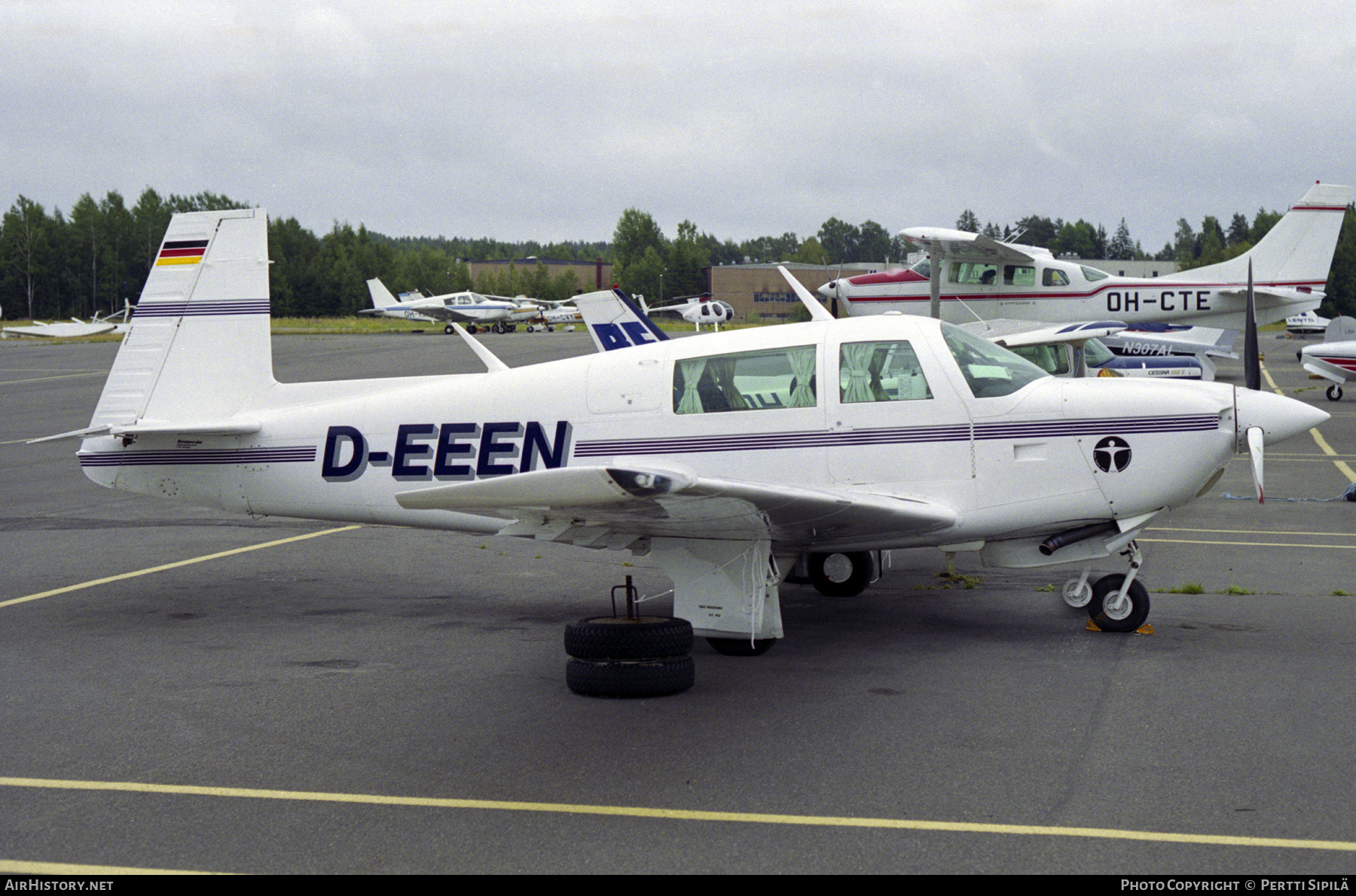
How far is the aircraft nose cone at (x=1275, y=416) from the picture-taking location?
6961 mm

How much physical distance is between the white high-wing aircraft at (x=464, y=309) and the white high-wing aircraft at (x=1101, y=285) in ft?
159

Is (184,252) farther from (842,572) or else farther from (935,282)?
(935,282)

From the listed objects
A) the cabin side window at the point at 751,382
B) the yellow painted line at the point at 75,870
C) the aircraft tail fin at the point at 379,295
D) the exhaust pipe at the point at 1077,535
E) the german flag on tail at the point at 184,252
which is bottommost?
the yellow painted line at the point at 75,870

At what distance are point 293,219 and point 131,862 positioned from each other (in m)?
142

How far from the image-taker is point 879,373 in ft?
24.2

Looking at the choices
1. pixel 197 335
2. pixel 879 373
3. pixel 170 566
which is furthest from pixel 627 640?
pixel 170 566

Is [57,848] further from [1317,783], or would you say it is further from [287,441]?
[1317,783]

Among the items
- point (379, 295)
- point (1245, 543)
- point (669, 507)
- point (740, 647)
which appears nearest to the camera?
point (669, 507)

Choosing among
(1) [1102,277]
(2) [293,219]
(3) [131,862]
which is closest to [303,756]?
(3) [131,862]

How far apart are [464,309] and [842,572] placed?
6655 cm

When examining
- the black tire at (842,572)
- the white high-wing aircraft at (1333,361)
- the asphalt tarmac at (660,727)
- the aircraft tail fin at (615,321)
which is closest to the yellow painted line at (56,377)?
the aircraft tail fin at (615,321)

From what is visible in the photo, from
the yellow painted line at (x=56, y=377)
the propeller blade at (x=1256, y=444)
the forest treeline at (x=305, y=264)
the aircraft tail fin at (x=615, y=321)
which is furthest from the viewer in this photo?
the forest treeline at (x=305, y=264)

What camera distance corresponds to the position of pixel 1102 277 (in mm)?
25953

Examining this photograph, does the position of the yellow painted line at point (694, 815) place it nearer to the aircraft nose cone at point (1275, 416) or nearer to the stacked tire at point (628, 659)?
the stacked tire at point (628, 659)
